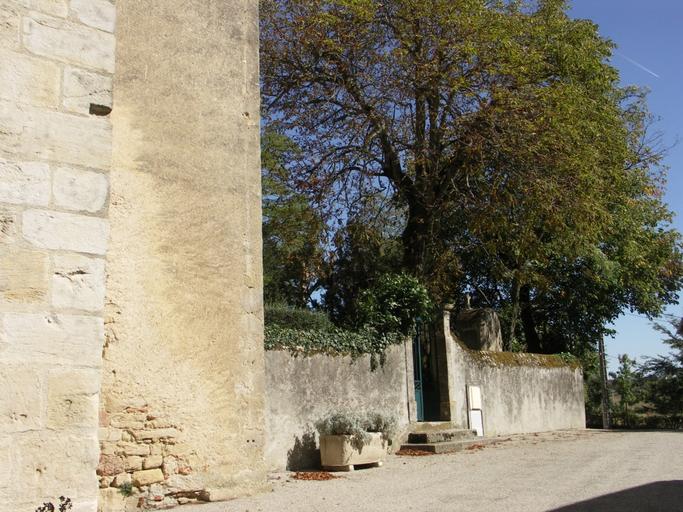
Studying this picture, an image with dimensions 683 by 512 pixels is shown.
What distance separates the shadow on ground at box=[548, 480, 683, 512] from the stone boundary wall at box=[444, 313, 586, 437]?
6524mm

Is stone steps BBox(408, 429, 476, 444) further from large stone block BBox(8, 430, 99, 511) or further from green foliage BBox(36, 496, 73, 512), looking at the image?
green foliage BBox(36, 496, 73, 512)

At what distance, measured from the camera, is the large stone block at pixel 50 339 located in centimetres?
284

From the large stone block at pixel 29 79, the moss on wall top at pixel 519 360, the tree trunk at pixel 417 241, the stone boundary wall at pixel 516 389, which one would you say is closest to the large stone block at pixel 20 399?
the large stone block at pixel 29 79

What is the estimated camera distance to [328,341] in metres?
10.6

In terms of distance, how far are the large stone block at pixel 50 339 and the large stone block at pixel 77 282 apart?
6 cm

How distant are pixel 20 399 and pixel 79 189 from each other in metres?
0.92

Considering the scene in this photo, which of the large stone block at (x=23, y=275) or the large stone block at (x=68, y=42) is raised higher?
the large stone block at (x=68, y=42)

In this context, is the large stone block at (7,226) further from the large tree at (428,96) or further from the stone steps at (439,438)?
the large tree at (428,96)

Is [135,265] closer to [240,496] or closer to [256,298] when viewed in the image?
[256,298]

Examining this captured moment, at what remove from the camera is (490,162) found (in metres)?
14.8

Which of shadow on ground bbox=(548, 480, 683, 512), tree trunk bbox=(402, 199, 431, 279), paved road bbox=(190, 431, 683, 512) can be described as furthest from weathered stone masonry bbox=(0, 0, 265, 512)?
tree trunk bbox=(402, 199, 431, 279)

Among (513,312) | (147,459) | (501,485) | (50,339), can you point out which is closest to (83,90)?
(50,339)

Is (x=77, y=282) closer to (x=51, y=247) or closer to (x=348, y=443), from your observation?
(x=51, y=247)

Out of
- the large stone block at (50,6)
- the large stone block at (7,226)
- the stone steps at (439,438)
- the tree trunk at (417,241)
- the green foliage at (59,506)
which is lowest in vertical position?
the stone steps at (439,438)
